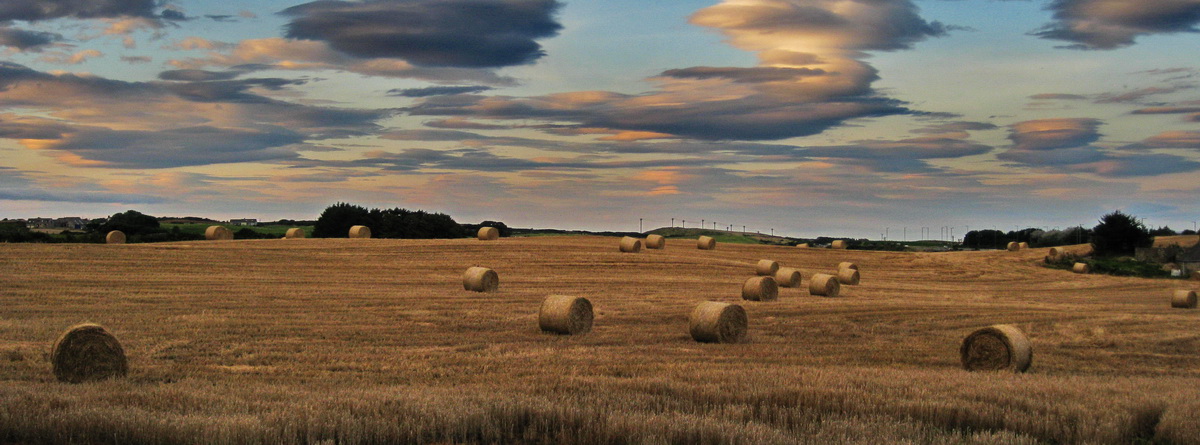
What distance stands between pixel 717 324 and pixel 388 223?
198ft

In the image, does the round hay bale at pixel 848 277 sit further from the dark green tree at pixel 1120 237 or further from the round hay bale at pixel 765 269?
the dark green tree at pixel 1120 237

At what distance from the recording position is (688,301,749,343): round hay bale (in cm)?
1977

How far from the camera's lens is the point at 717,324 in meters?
19.8

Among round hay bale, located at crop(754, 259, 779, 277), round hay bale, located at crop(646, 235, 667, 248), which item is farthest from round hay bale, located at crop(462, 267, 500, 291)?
round hay bale, located at crop(646, 235, 667, 248)

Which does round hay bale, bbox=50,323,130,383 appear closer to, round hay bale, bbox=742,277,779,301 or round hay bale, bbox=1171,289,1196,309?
round hay bale, bbox=742,277,779,301

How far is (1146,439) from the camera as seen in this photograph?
868 centimetres

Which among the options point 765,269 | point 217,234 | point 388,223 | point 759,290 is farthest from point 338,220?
point 759,290

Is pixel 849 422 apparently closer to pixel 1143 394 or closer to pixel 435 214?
pixel 1143 394

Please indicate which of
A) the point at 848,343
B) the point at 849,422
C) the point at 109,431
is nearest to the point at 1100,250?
the point at 848,343

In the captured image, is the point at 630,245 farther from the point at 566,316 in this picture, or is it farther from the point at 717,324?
the point at 717,324

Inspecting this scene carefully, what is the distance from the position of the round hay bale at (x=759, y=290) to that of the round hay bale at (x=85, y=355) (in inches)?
794

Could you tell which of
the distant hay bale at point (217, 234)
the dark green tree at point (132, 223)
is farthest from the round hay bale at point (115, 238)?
the dark green tree at point (132, 223)

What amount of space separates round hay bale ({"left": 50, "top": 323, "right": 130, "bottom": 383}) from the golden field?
1.03 ft

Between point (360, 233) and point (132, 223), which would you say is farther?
point (132, 223)
